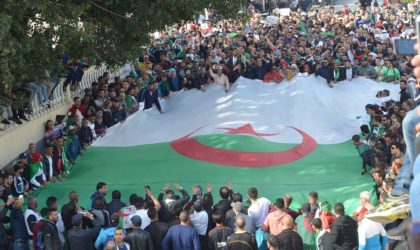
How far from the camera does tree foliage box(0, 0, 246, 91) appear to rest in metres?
10.7

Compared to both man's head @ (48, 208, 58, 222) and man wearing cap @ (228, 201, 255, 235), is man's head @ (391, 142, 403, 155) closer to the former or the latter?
man wearing cap @ (228, 201, 255, 235)

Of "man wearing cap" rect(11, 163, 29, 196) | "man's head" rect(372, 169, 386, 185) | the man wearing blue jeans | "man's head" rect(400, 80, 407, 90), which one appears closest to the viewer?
the man wearing blue jeans

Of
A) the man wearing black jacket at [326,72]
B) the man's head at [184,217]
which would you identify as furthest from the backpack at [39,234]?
the man wearing black jacket at [326,72]

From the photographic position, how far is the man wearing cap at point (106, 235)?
9719 mm

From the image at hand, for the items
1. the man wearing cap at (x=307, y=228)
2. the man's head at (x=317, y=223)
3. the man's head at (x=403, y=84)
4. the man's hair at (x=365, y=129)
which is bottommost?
the man wearing cap at (x=307, y=228)

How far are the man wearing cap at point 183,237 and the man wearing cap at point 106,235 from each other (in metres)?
0.75

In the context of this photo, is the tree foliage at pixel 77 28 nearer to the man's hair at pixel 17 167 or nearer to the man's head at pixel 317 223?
the man's hair at pixel 17 167

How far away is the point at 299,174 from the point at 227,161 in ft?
5.19

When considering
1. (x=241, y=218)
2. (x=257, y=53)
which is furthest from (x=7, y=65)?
Result: (x=257, y=53)

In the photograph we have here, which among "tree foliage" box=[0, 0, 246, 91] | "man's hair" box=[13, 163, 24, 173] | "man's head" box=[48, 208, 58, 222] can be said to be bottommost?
"man's head" box=[48, 208, 58, 222]

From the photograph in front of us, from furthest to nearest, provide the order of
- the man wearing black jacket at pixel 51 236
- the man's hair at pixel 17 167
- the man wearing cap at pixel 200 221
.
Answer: the man's hair at pixel 17 167, the man wearing cap at pixel 200 221, the man wearing black jacket at pixel 51 236

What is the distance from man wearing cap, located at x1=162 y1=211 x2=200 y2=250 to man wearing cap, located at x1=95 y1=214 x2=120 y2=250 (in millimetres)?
747

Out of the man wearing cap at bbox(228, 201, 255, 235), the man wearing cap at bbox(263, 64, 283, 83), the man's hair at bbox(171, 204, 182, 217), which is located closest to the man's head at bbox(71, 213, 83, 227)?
the man's hair at bbox(171, 204, 182, 217)

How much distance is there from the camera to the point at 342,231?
9.27 metres
